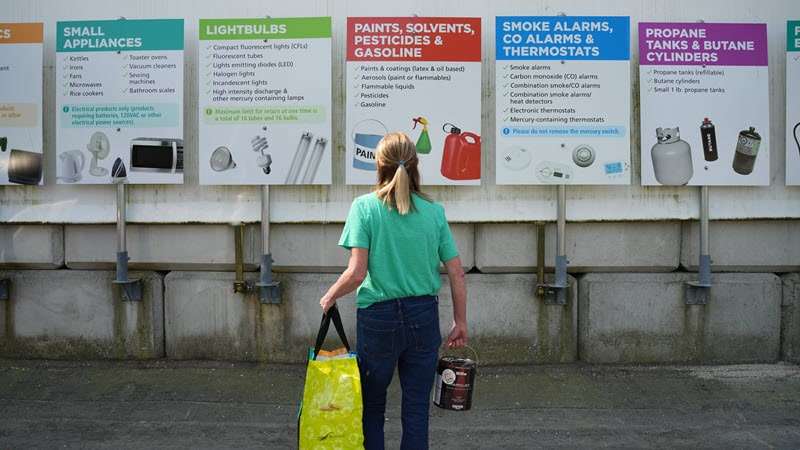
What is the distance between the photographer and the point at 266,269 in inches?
256

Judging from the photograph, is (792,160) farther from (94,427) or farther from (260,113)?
(94,427)

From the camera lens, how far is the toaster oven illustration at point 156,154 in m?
6.52

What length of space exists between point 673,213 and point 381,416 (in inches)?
133

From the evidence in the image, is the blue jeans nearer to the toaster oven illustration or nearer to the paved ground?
the paved ground

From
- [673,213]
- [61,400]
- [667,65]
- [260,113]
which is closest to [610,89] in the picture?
[667,65]

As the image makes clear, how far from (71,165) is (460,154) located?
9.96 ft

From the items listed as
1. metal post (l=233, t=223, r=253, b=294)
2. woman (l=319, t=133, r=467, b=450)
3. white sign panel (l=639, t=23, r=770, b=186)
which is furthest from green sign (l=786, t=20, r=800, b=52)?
metal post (l=233, t=223, r=253, b=294)

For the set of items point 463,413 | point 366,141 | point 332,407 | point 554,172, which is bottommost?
point 463,413

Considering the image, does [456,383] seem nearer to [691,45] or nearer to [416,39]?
[416,39]

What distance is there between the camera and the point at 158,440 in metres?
5.35

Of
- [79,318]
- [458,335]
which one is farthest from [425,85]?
[79,318]

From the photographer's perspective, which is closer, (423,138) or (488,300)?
(423,138)

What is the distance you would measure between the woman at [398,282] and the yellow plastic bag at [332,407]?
4.7 inches

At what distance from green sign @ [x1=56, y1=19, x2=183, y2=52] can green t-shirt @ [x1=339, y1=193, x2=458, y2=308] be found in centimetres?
314
